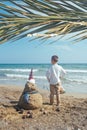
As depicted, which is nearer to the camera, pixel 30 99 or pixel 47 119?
pixel 47 119

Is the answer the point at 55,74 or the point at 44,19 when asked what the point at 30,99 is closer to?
the point at 55,74

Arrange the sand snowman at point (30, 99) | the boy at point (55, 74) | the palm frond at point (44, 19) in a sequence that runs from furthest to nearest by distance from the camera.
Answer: the boy at point (55, 74) < the sand snowman at point (30, 99) < the palm frond at point (44, 19)

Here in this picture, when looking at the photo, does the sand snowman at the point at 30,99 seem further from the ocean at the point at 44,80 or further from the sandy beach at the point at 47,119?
the ocean at the point at 44,80

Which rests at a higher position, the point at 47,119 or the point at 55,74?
the point at 55,74

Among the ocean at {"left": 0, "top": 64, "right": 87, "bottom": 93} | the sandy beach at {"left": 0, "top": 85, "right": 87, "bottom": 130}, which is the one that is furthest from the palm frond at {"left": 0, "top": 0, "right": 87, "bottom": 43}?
the ocean at {"left": 0, "top": 64, "right": 87, "bottom": 93}

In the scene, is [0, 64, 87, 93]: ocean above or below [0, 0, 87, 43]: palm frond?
below

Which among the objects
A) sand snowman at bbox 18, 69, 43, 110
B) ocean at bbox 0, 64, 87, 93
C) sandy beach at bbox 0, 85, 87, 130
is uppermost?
sand snowman at bbox 18, 69, 43, 110

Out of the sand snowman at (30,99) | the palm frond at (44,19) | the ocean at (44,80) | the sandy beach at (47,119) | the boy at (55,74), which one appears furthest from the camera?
the ocean at (44,80)

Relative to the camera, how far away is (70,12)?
1751mm

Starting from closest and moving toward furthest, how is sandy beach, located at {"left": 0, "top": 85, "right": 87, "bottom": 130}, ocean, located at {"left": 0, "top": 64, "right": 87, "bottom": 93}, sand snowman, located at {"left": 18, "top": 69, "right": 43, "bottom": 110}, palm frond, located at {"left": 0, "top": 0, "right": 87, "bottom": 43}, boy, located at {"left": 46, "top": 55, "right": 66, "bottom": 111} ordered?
palm frond, located at {"left": 0, "top": 0, "right": 87, "bottom": 43}
sandy beach, located at {"left": 0, "top": 85, "right": 87, "bottom": 130}
sand snowman, located at {"left": 18, "top": 69, "right": 43, "bottom": 110}
boy, located at {"left": 46, "top": 55, "right": 66, "bottom": 111}
ocean, located at {"left": 0, "top": 64, "right": 87, "bottom": 93}

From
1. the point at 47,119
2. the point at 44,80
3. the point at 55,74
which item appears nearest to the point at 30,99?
the point at 55,74

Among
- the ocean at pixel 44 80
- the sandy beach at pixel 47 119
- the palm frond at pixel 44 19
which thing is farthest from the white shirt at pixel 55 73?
the ocean at pixel 44 80

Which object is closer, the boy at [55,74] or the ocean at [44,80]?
the boy at [55,74]

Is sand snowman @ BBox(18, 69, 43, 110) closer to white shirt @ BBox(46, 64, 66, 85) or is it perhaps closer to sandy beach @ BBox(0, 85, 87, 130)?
sandy beach @ BBox(0, 85, 87, 130)
